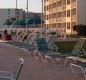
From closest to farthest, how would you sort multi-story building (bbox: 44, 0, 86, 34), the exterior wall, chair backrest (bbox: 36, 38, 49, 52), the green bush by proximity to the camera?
chair backrest (bbox: 36, 38, 49, 52)
the green bush
the exterior wall
multi-story building (bbox: 44, 0, 86, 34)

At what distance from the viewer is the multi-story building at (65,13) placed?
6387 cm

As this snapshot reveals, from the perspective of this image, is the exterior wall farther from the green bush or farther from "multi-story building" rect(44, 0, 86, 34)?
the green bush

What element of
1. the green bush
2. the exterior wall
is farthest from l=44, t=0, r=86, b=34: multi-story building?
the green bush

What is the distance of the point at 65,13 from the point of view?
71812 millimetres

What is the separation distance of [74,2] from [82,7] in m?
2.62

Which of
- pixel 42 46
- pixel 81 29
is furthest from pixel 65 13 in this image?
pixel 42 46

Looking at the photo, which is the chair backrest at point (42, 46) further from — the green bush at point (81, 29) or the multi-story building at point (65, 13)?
the green bush at point (81, 29)

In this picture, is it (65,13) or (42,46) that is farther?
(65,13)

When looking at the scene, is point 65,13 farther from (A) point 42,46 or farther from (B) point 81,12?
(A) point 42,46

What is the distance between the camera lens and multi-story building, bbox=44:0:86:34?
63872 mm

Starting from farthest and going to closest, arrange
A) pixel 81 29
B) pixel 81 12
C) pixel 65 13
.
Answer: pixel 65 13
pixel 81 12
pixel 81 29

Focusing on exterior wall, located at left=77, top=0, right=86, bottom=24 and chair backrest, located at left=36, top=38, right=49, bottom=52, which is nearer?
chair backrest, located at left=36, top=38, right=49, bottom=52

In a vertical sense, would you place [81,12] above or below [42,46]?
above

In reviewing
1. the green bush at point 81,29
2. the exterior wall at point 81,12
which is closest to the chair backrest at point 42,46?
Answer: the green bush at point 81,29
